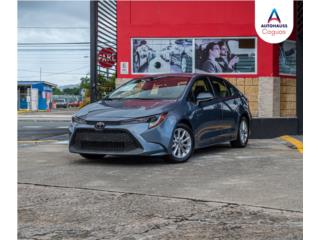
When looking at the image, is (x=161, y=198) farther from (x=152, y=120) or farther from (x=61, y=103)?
(x=61, y=103)

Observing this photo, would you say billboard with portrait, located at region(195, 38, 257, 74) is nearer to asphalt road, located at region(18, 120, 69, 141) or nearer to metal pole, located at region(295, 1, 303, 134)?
metal pole, located at region(295, 1, 303, 134)

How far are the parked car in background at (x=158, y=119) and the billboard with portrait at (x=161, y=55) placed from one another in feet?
15.9

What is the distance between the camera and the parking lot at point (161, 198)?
4074mm

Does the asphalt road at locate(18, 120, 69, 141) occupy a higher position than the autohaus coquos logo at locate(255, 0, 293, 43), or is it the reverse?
the autohaus coquos logo at locate(255, 0, 293, 43)

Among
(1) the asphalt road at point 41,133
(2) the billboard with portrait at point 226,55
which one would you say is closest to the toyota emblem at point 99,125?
(1) the asphalt road at point 41,133

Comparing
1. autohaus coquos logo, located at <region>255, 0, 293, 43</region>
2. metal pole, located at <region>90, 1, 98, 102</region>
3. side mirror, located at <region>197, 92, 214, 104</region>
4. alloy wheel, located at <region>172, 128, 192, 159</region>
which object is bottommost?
alloy wheel, located at <region>172, 128, 192, 159</region>

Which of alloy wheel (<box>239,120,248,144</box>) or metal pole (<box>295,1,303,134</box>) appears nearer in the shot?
alloy wheel (<box>239,120,248,144</box>)

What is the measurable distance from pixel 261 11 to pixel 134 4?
11.0 feet

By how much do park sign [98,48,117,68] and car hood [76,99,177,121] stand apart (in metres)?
6.56

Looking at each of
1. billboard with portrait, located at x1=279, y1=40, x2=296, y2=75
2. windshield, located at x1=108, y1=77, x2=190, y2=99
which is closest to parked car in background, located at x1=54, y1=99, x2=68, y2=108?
billboard with portrait, located at x1=279, y1=40, x2=296, y2=75

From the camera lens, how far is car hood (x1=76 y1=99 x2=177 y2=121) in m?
7.36

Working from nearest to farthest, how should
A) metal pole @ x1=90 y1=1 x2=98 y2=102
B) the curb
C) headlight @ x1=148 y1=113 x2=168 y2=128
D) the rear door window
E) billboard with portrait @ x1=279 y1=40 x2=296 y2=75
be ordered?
headlight @ x1=148 y1=113 x2=168 y2=128 < the rear door window < the curb < metal pole @ x1=90 y1=1 x2=98 y2=102 < billboard with portrait @ x1=279 y1=40 x2=296 y2=75

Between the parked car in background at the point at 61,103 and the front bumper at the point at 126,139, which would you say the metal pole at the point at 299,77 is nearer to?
the front bumper at the point at 126,139

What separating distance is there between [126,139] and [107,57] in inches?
305
